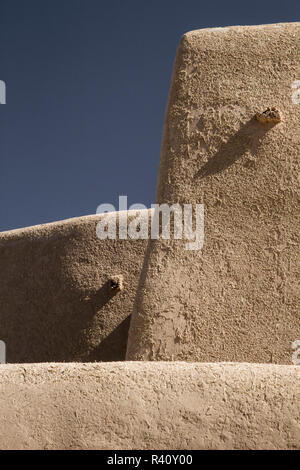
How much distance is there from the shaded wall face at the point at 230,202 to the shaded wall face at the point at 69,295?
6.68 ft

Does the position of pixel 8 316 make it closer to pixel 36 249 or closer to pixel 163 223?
pixel 36 249

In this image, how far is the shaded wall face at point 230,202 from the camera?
10.1 feet

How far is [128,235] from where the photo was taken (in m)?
5.59

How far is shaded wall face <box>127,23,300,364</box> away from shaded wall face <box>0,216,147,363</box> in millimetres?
2035

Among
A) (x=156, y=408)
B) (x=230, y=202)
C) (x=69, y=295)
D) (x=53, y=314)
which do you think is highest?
(x=69, y=295)

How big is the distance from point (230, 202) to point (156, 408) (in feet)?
5.46

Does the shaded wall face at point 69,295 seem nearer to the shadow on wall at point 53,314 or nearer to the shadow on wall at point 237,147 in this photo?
the shadow on wall at point 53,314

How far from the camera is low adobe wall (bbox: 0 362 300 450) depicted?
1862 mm

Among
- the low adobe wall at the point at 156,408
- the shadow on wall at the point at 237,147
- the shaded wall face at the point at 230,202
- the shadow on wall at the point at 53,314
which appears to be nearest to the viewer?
the low adobe wall at the point at 156,408

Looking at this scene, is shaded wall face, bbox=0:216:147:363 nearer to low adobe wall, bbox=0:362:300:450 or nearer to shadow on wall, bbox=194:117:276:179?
shadow on wall, bbox=194:117:276:179

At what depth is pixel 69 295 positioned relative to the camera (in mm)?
5453

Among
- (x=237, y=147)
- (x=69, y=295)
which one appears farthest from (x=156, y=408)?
(x=69, y=295)

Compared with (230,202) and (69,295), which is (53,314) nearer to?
(69,295)

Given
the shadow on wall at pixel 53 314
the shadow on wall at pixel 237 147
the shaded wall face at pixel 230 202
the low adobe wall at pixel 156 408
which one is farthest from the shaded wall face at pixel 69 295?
the low adobe wall at pixel 156 408
